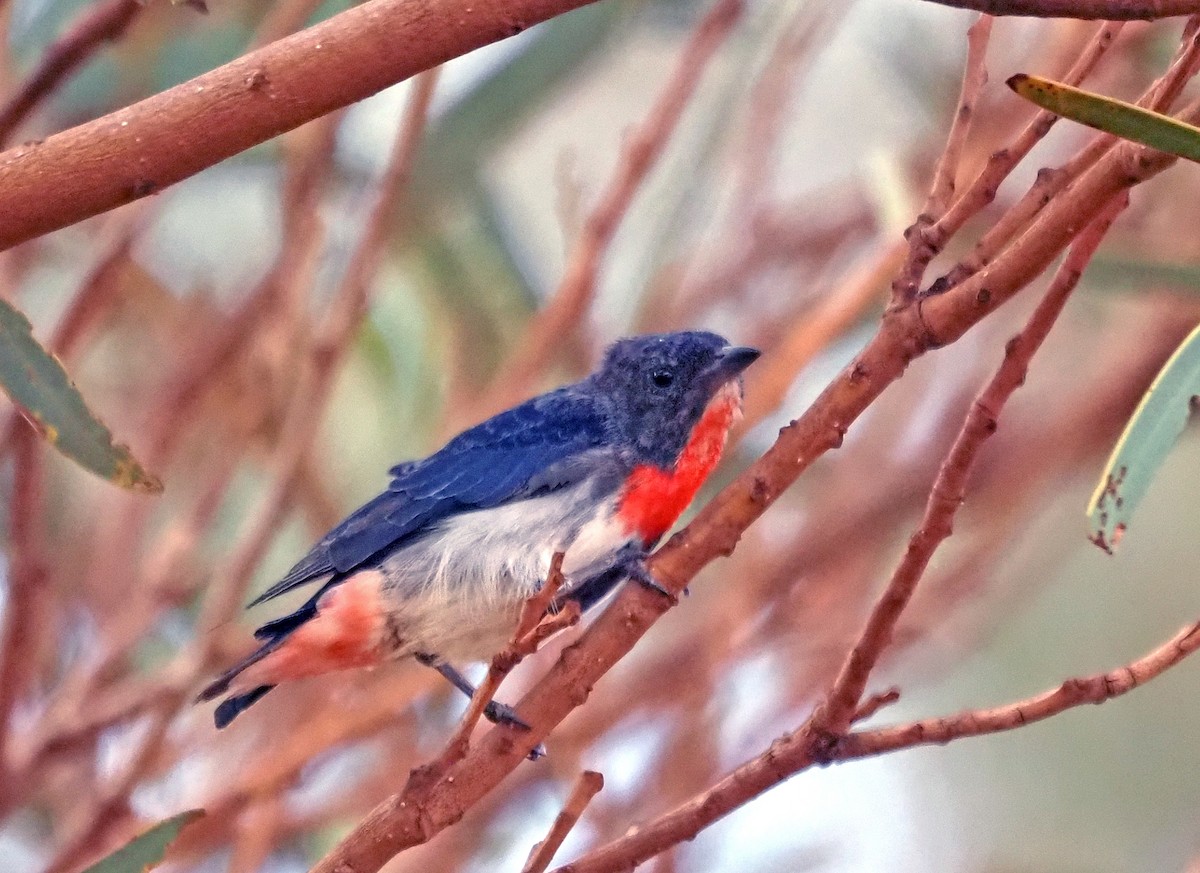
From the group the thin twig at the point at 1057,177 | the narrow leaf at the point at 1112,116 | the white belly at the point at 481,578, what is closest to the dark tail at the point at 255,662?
the white belly at the point at 481,578

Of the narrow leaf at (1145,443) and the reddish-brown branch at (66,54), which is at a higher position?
the reddish-brown branch at (66,54)

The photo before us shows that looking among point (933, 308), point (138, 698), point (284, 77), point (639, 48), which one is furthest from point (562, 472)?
point (639, 48)

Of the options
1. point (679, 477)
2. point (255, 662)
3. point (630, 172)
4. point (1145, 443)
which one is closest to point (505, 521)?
point (679, 477)

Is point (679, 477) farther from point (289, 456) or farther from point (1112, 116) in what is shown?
point (1112, 116)

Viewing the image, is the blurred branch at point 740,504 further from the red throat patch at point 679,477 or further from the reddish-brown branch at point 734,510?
the red throat patch at point 679,477

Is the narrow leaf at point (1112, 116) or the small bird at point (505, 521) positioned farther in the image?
the small bird at point (505, 521)

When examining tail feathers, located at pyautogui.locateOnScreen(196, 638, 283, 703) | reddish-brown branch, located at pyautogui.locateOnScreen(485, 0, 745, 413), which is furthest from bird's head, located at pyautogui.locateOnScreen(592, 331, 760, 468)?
tail feathers, located at pyautogui.locateOnScreen(196, 638, 283, 703)

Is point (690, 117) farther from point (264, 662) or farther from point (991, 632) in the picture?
point (264, 662)
